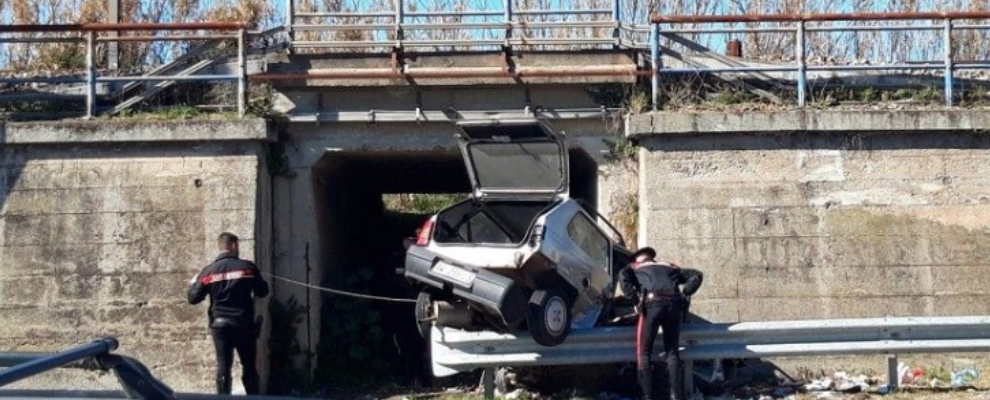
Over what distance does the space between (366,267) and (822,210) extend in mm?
6308

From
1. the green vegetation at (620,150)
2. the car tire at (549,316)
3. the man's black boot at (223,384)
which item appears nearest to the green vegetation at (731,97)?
the green vegetation at (620,150)

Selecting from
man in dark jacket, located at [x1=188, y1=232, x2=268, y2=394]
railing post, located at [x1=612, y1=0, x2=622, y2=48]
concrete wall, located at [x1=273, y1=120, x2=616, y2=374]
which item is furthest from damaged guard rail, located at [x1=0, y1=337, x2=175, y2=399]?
→ railing post, located at [x1=612, y1=0, x2=622, y2=48]

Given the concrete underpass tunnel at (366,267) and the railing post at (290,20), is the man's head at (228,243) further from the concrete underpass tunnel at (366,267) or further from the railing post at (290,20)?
the railing post at (290,20)

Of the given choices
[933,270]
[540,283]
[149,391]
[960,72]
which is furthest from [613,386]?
[149,391]

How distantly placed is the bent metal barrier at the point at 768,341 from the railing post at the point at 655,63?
2.99m

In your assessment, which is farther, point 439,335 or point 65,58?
point 65,58

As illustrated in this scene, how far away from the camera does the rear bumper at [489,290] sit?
33.2 feet

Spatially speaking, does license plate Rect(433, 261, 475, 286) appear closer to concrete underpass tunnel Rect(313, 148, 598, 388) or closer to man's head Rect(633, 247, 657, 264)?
man's head Rect(633, 247, 657, 264)

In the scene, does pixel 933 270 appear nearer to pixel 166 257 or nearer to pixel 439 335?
pixel 439 335

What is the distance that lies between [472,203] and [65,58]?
23.4 feet

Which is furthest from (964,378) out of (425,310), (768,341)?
(425,310)

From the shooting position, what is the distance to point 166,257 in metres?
12.7

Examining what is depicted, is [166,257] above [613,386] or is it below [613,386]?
above

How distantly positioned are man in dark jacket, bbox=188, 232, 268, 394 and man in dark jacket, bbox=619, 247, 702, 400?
11.4ft
